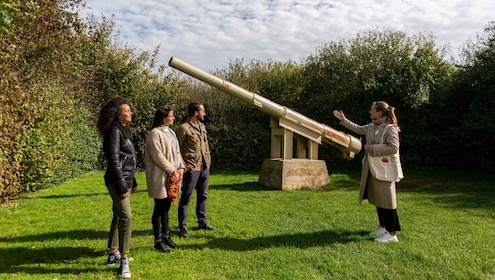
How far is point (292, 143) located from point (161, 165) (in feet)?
20.9

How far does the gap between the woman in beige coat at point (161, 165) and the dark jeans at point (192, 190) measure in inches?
22.5

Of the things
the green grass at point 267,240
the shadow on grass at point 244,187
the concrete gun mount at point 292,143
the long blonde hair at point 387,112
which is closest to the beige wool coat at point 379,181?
the long blonde hair at point 387,112

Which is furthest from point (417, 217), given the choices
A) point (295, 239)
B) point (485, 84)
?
point (485, 84)

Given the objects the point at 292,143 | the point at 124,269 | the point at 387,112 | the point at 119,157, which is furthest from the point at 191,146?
the point at 292,143

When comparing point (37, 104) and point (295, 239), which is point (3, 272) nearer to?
point (295, 239)

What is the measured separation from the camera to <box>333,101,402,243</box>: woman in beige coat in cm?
569

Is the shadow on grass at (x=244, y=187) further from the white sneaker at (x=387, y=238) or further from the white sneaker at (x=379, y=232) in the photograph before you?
the white sneaker at (x=387, y=238)

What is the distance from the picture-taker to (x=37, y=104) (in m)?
8.94

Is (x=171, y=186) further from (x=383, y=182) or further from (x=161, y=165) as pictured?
(x=383, y=182)

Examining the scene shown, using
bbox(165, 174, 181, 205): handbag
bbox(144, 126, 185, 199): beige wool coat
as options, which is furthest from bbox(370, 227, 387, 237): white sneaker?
bbox(144, 126, 185, 199): beige wool coat

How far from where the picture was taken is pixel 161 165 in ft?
16.1

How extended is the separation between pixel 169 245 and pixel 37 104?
569cm

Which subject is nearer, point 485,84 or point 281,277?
point 281,277

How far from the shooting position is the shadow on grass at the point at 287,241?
5573mm
